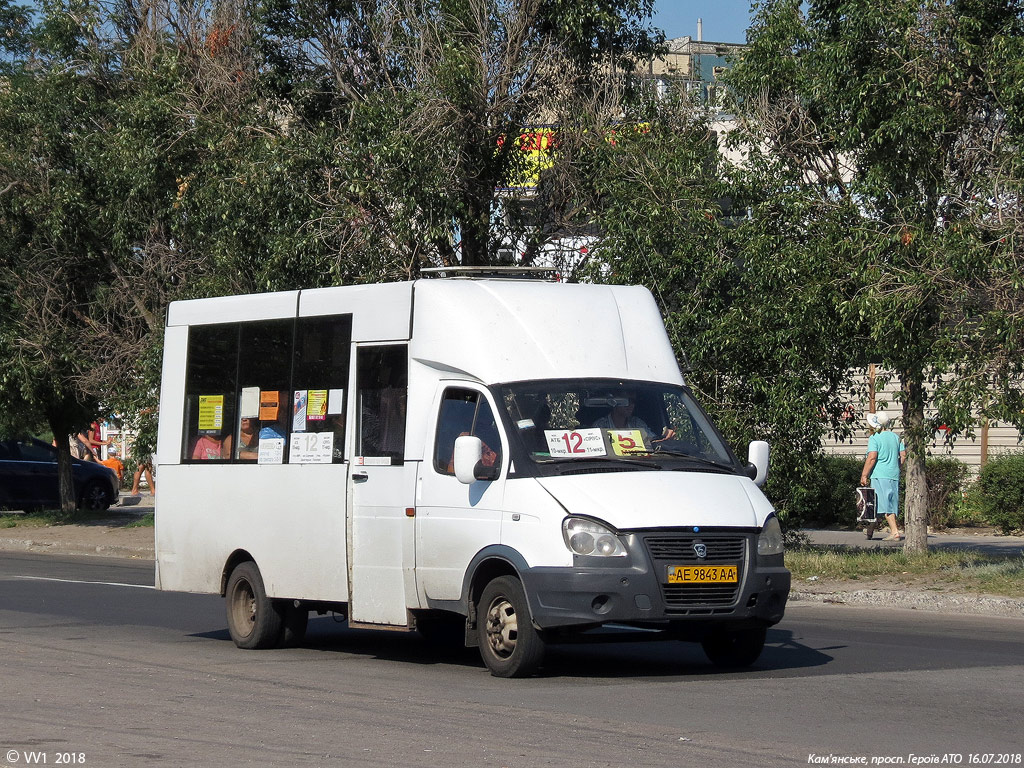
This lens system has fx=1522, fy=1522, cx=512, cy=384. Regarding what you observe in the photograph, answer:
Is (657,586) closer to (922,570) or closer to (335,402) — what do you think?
(335,402)

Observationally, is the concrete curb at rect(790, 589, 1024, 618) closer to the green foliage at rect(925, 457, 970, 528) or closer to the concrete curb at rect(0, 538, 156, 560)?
the green foliage at rect(925, 457, 970, 528)

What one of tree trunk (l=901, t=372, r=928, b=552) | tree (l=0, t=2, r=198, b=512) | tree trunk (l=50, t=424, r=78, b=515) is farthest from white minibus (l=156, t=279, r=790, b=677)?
tree trunk (l=50, t=424, r=78, b=515)

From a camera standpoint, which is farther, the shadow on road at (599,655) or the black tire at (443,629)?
the black tire at (443,629)

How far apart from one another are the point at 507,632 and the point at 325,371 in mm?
2743

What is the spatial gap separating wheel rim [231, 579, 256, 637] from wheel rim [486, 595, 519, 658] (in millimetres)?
2861

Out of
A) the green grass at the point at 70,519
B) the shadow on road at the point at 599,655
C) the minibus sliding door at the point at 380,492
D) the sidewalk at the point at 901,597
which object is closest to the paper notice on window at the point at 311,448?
the minibus sliding door at the point at 380,492

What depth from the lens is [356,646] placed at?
12.4 m

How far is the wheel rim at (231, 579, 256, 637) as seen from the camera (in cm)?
1217

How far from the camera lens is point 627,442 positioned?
10234mm

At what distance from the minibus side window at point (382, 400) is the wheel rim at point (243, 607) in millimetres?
1871

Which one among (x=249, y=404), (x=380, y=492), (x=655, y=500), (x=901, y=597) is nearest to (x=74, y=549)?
(x=249, y=404)

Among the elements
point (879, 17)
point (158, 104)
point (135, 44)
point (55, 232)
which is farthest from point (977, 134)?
point (55, 232)

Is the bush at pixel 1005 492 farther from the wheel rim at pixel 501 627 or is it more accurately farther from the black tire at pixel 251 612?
the wheel rim at pixel 501 627

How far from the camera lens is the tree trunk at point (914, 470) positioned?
17266 millimetres
